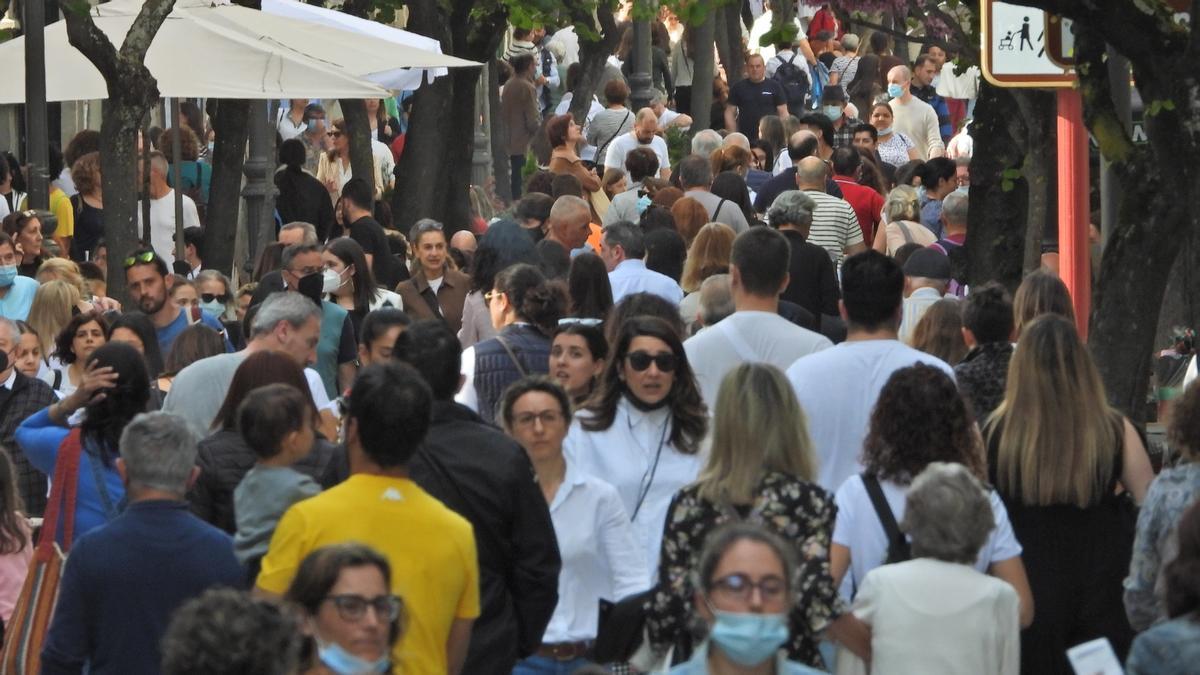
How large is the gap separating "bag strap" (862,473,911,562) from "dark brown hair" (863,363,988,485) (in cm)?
9

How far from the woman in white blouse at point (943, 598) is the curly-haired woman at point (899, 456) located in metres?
0.45

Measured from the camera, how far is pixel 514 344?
377 inches

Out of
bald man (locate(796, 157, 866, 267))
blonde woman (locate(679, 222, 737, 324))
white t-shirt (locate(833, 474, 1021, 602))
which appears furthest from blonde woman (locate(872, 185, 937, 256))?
white t-shirt (locate(833, 474, 1021, 602))

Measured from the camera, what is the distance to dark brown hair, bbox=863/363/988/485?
6.86 m

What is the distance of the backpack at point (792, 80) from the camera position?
3031cm

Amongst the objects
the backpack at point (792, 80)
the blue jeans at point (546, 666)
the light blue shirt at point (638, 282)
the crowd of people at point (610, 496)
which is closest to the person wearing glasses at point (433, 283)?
the light blue shirt at point (638, 282)

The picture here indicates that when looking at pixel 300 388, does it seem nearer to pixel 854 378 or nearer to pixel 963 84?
pixel 854 378

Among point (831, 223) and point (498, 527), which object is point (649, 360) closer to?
point (498, 527)

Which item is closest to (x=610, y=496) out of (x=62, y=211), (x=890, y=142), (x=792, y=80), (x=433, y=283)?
(x=433, y=283)

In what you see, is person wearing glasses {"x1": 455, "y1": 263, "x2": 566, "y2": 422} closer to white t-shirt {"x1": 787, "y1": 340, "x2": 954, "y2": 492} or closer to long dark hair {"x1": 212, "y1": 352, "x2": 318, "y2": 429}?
long dark hair {"x1": 212, "y1": 352, "x2": 318, "y2": 429}

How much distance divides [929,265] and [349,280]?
2913 millimetres

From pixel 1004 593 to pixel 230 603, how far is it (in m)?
2.64

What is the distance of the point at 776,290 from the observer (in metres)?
9.05

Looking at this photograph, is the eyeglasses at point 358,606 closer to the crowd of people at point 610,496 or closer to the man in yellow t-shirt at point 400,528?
the crowd of people at point 610,496
